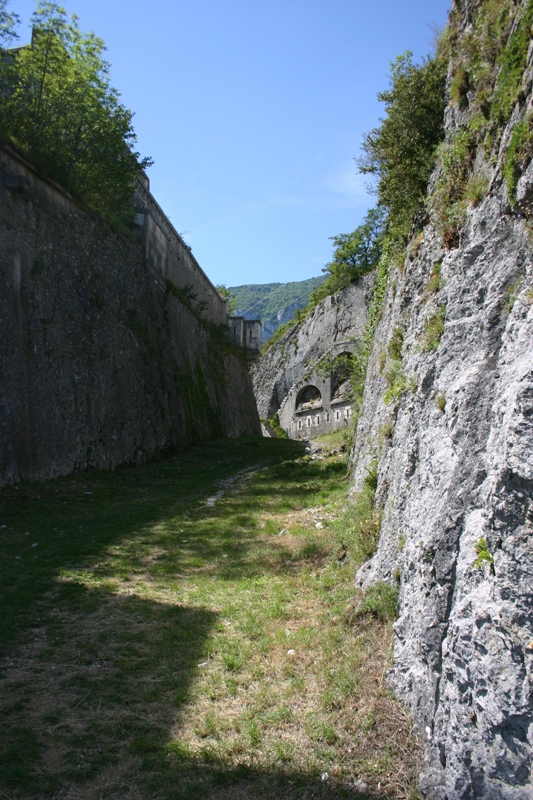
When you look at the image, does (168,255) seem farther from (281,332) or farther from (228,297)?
(228,297)

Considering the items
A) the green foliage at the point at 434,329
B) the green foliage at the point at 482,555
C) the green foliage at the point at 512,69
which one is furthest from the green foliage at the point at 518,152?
the green foliage at the point at 482,555

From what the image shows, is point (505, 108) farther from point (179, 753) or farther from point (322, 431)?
point (322, 431)

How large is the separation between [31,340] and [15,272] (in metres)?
1.31

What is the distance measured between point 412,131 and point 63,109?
356 inches

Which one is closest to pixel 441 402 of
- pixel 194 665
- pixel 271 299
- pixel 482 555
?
Result: pixel 482 555

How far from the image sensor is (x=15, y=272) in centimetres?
1118

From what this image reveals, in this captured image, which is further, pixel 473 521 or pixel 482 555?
pixel 473 521

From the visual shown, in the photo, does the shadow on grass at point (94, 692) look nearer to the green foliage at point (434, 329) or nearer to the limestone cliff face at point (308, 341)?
the green foliage at point (434, 329)

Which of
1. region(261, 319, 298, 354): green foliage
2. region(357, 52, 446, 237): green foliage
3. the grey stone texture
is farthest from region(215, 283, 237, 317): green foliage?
region(357, 52, 446, 237): green foliage

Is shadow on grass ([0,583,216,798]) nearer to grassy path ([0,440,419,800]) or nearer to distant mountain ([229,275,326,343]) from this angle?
grassy path ([0,440,419,800])

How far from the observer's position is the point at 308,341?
125 feet

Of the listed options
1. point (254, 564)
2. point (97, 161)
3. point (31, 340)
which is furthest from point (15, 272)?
point (254, 564)

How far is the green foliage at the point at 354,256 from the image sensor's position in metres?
36.7

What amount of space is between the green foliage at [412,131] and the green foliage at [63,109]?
7870 millimetres
